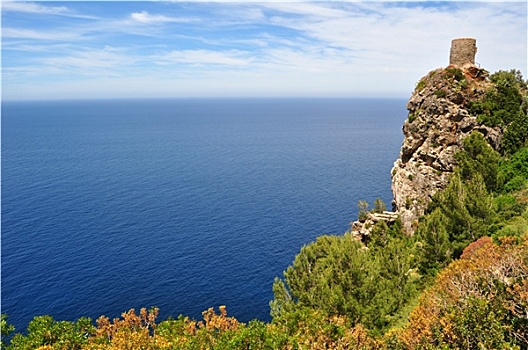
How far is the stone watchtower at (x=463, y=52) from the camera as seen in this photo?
50.7 metres

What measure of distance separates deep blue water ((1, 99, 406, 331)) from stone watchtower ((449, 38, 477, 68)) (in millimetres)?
39725

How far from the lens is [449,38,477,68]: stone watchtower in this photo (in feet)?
166

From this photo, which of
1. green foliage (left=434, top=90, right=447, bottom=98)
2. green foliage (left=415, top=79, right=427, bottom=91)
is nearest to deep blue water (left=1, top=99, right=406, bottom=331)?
green foliage (left=415, top=79, right=427, bottom=91)

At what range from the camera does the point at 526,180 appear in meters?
42.0

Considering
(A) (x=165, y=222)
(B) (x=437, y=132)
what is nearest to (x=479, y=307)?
(B) (x=437, y=132)

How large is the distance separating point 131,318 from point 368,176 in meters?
97.9

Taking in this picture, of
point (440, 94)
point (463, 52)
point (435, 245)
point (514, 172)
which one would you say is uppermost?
point (463, 52)

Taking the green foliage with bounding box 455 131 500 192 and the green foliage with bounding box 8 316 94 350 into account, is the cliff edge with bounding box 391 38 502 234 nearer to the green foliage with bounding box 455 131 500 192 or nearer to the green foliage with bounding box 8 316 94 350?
the green foliage with bounding box 455 131 500 192

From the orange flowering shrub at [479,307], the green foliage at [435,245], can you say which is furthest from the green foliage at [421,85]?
the orange flowering shrub at [479,307]

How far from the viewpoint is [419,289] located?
117 ft

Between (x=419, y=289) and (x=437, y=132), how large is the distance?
23.3m

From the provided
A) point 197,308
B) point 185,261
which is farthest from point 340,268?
point 185,261

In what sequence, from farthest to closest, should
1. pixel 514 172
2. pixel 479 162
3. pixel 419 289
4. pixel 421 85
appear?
pixel 421 85 → pixel 514 172 → pixel 479 162 → pixel 419 289

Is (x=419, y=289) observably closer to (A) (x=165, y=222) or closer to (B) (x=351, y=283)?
(B) (x=351, y=283)
